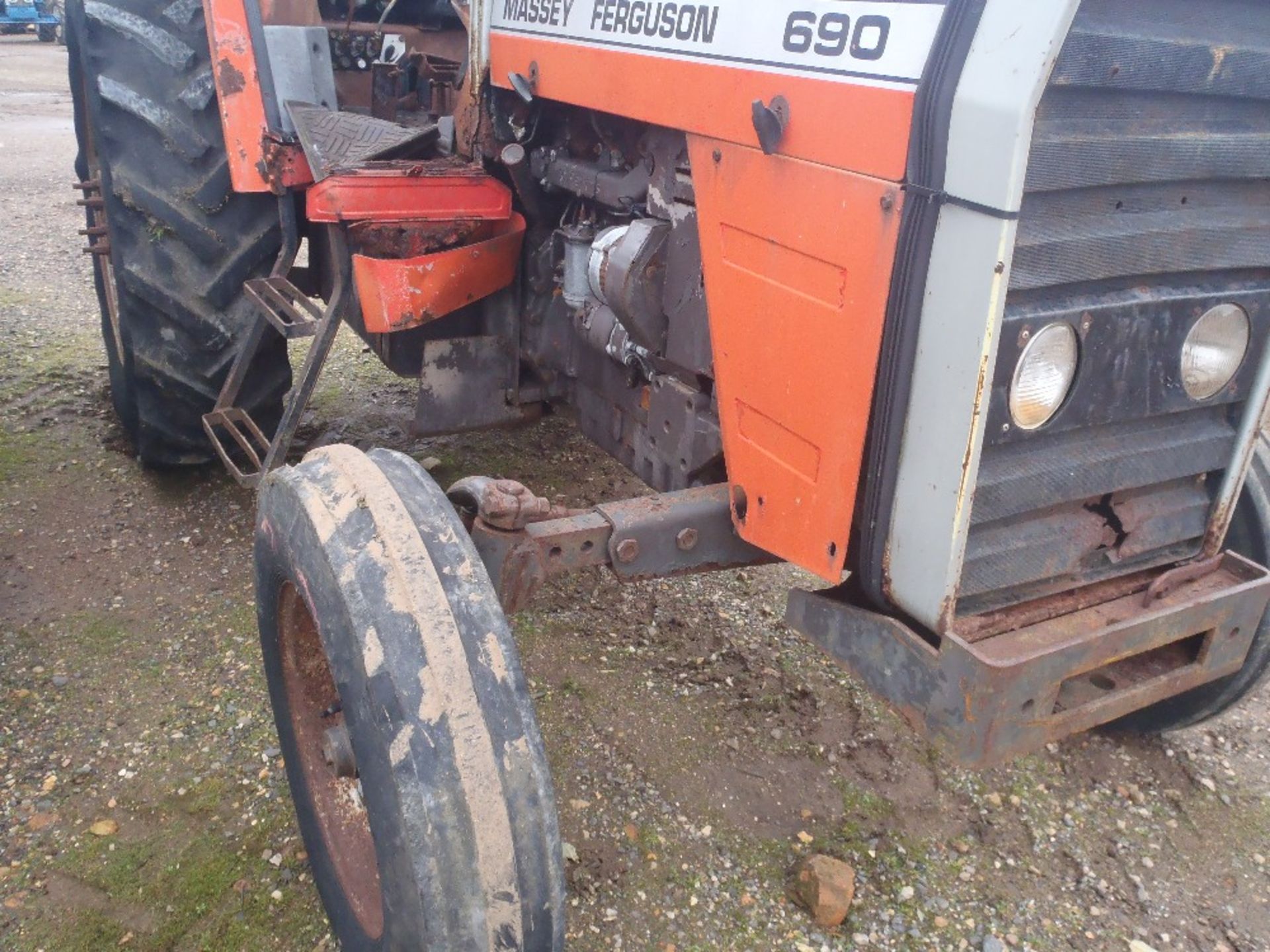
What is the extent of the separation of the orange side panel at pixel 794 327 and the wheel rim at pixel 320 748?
2.97 feet

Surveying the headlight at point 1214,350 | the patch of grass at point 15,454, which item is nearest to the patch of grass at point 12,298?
the patch of grass at point 15,454

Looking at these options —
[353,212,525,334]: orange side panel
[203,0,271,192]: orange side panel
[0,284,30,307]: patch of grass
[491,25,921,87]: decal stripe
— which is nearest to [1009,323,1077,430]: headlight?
[491,25,921,87]: decal stripe

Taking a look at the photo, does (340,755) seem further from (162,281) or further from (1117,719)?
(1117,719)

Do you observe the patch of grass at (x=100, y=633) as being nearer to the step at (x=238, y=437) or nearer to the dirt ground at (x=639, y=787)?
the dirt ground at (x=639, y=787)

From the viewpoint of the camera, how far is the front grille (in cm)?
152

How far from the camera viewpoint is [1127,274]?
1669mm

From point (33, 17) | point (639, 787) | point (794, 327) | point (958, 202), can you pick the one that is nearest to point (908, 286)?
point (958, 202)

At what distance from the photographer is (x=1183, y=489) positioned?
6.61ft

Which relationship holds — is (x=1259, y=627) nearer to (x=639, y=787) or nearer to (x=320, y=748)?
(x=639, y=787)

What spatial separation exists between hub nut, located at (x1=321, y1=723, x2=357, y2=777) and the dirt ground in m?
0.50

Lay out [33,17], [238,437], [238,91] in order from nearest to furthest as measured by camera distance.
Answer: [238,91], [238,437], [33,17]

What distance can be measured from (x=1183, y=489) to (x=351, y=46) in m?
2.97

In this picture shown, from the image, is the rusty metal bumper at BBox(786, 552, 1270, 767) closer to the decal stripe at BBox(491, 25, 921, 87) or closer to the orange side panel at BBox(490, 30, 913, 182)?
the orange side panel at BBox(490, 30, 913, 182)

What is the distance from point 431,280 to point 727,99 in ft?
3.84
